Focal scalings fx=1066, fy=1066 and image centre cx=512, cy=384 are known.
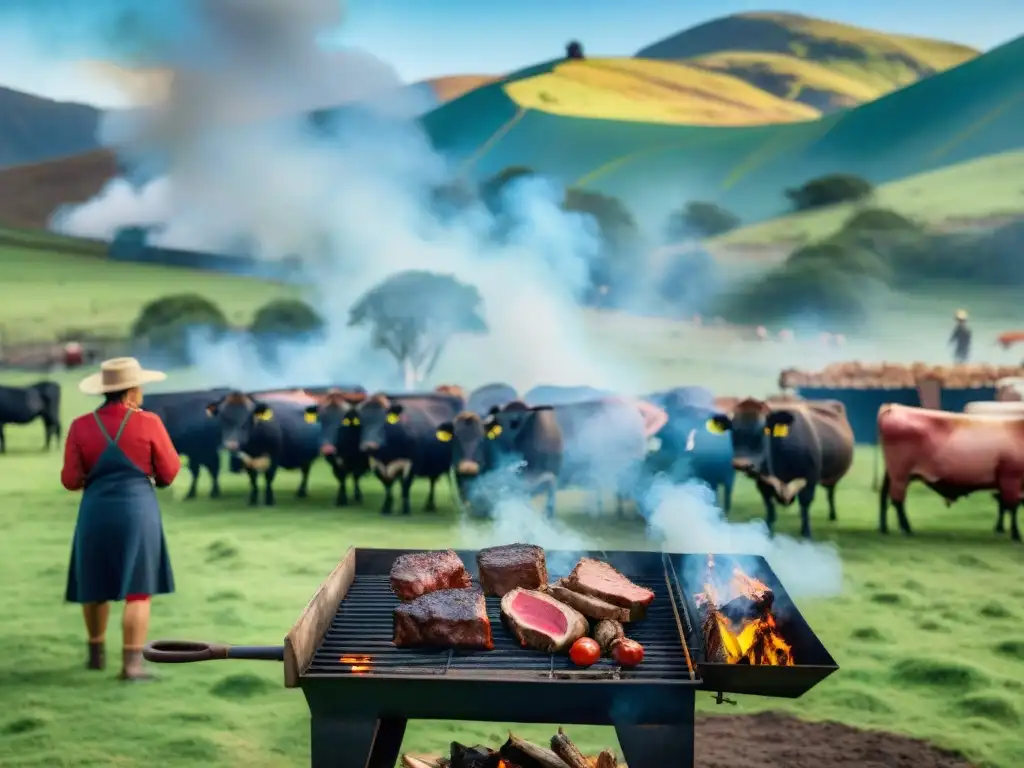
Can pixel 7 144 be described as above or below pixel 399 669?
above

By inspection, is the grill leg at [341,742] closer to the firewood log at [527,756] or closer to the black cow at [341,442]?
the firewood log at [527,756]

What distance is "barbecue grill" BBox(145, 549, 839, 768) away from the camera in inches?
125

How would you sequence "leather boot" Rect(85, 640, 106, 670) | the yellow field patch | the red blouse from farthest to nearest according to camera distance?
the yellow field patch
"leather boot" Rect(85, 640, 106, 670)
the red blouse

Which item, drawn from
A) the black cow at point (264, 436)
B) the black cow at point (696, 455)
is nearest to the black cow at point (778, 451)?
the black cow at point (696, 455)

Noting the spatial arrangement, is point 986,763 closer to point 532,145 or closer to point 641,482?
point 641,482

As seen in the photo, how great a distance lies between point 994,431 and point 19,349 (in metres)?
15.6

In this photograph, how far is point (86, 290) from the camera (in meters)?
19.9

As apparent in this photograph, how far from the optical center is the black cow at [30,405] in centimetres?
1495

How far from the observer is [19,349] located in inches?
719

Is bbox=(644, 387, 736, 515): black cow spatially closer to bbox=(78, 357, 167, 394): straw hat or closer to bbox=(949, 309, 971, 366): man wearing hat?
bbox=(78, 357, 167, 394): straw hat

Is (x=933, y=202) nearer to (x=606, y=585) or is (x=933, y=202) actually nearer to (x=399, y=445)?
(x=399, y=445)

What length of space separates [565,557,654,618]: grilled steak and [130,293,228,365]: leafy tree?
17320mm

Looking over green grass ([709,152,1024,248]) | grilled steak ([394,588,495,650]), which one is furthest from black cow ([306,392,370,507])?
green grass ([709,152,1024,248])

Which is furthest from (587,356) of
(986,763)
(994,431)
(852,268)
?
(986,763)
